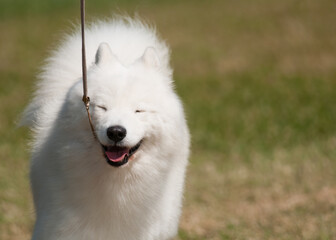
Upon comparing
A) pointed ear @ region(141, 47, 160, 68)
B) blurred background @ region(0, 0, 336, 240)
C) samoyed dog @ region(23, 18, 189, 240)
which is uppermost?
pointed ear @ region(141, 47, 160, 68)

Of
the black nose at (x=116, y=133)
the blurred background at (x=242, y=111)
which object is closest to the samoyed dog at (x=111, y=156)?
the black nose at (x=116, y=133)

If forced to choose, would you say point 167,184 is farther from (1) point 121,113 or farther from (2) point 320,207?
(2) point 320,207

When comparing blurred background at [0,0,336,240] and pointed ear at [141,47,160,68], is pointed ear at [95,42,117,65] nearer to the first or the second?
pointed ear at [141,47,160,68]

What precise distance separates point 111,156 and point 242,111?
646 centimetres

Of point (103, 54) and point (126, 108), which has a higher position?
point (103, 54)

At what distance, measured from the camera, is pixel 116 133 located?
3250mm

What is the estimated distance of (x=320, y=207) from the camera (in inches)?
231

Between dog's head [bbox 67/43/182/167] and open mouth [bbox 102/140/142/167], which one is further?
open mouth [bbox 102/140/142/167]

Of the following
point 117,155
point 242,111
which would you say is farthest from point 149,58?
point 242,111

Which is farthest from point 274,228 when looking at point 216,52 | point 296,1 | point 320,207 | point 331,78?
point 296,1

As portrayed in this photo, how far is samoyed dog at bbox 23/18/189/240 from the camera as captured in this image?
3.44 meters

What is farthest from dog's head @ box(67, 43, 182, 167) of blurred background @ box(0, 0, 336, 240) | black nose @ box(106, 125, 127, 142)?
blurred background @ box(0, 0, 336, 240)

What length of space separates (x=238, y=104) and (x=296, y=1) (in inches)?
288

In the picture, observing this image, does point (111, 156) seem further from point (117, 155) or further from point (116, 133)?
point (116, 133)
